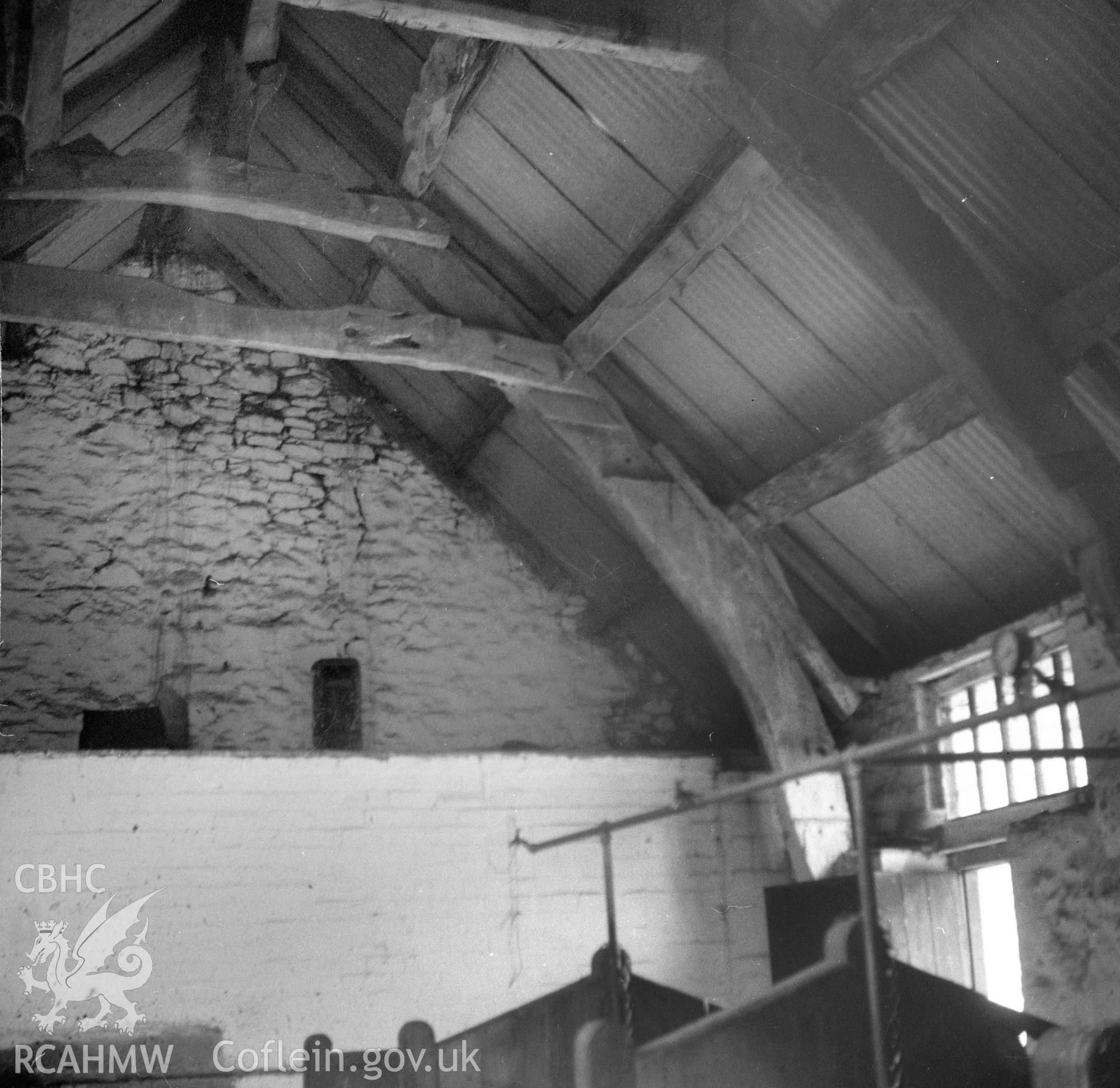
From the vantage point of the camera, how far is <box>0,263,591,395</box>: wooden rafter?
498 cm

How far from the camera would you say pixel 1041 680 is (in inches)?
131

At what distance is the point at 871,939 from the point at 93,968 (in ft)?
10.6

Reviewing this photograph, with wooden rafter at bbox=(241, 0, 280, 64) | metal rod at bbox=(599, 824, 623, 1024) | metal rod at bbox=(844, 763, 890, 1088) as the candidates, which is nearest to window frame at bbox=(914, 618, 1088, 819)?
metal rod at bbox=(599, 824, 623, 1024)

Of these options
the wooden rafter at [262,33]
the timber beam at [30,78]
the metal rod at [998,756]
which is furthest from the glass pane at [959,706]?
the timber beam at [30,78]

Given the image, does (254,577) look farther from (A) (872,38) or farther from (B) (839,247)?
(A) (872,38)

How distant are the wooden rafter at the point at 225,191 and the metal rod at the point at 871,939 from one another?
304 cm

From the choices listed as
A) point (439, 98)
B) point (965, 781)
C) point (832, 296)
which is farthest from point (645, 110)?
point (965, 781)

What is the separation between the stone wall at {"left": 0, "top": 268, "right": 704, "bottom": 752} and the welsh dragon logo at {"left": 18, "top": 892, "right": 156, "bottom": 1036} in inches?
37.3

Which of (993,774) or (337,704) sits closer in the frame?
(993,774)

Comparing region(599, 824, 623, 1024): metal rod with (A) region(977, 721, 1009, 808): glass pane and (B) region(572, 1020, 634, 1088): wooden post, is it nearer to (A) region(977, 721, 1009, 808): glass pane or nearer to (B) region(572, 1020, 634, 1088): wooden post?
(B) region(572, 1020, 634, 1088): wooden post

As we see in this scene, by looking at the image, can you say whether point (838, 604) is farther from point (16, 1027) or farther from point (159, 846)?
point (16, 1027)

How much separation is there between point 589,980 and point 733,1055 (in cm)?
130

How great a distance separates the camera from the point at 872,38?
3.75 m

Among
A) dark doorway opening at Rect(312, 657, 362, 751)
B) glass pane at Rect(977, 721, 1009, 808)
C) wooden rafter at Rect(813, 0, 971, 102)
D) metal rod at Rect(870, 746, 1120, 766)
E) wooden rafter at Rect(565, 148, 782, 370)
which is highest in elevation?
wooden rafter at Rect(813, 0, 971, 102)
